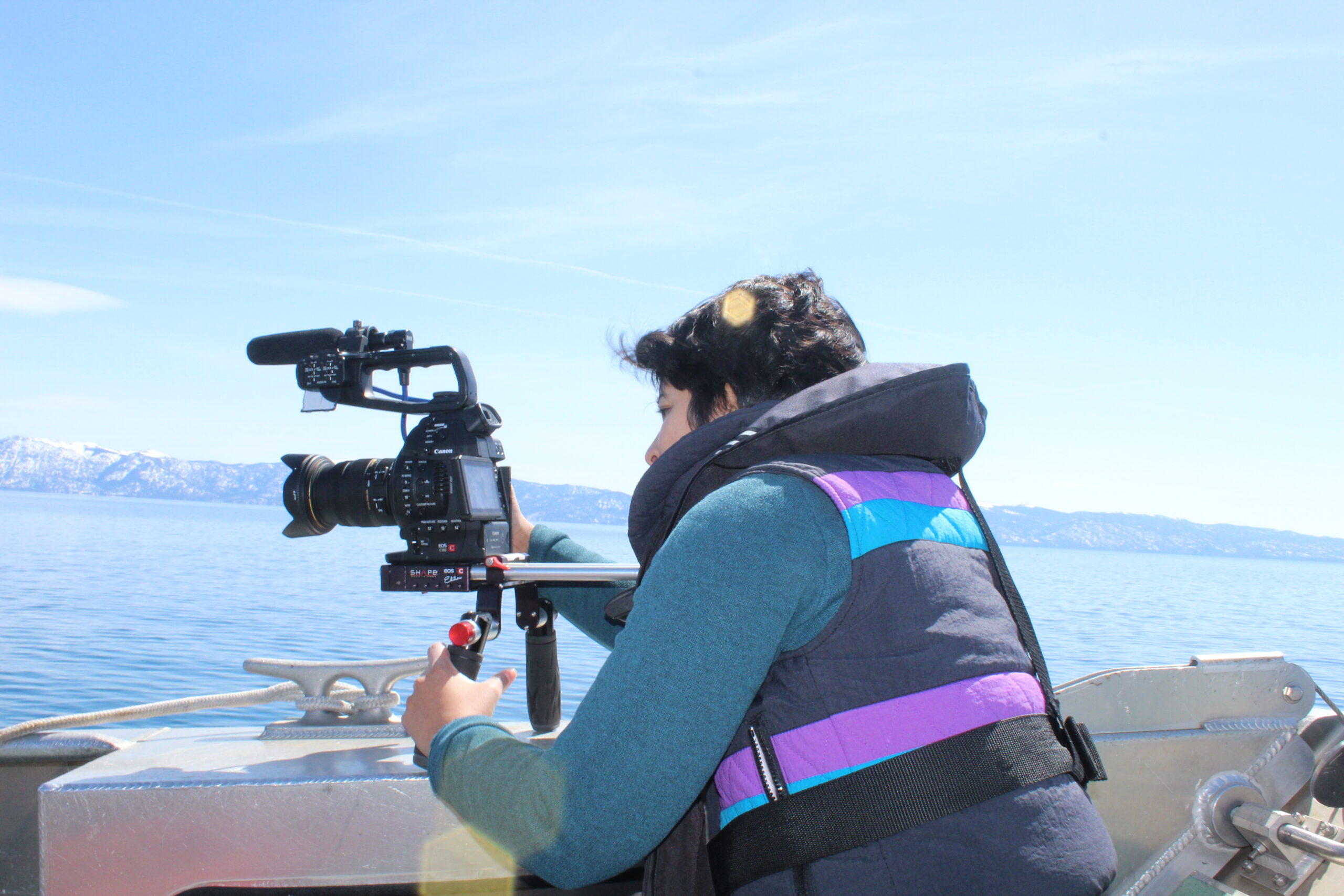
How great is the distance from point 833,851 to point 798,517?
0.30 metres

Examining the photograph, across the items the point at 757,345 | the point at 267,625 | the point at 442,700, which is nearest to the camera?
the point at 442,700

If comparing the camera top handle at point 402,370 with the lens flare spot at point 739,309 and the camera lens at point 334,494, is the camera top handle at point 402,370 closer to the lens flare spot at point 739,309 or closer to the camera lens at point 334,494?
the camera lens at point 334,494

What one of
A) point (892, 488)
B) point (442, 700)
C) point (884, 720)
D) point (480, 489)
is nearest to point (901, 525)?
point (892, 488)

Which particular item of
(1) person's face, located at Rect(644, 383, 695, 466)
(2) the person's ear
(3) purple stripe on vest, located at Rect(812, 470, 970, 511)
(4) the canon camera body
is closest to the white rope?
(4) the canon camera body

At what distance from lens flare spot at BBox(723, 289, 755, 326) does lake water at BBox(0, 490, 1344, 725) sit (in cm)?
47

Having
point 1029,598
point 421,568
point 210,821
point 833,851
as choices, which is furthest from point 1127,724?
point 1029,598

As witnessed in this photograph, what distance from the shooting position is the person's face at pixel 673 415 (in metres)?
1.23

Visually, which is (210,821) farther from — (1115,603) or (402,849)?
(1115,603)

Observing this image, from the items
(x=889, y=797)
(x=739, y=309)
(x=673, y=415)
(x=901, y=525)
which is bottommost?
(x=889, y=797)

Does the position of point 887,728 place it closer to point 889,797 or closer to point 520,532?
point 889,797

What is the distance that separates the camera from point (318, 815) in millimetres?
1433

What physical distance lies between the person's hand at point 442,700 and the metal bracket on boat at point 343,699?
79 cm

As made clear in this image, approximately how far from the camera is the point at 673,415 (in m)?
1.25

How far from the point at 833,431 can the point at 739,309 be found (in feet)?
1.06
